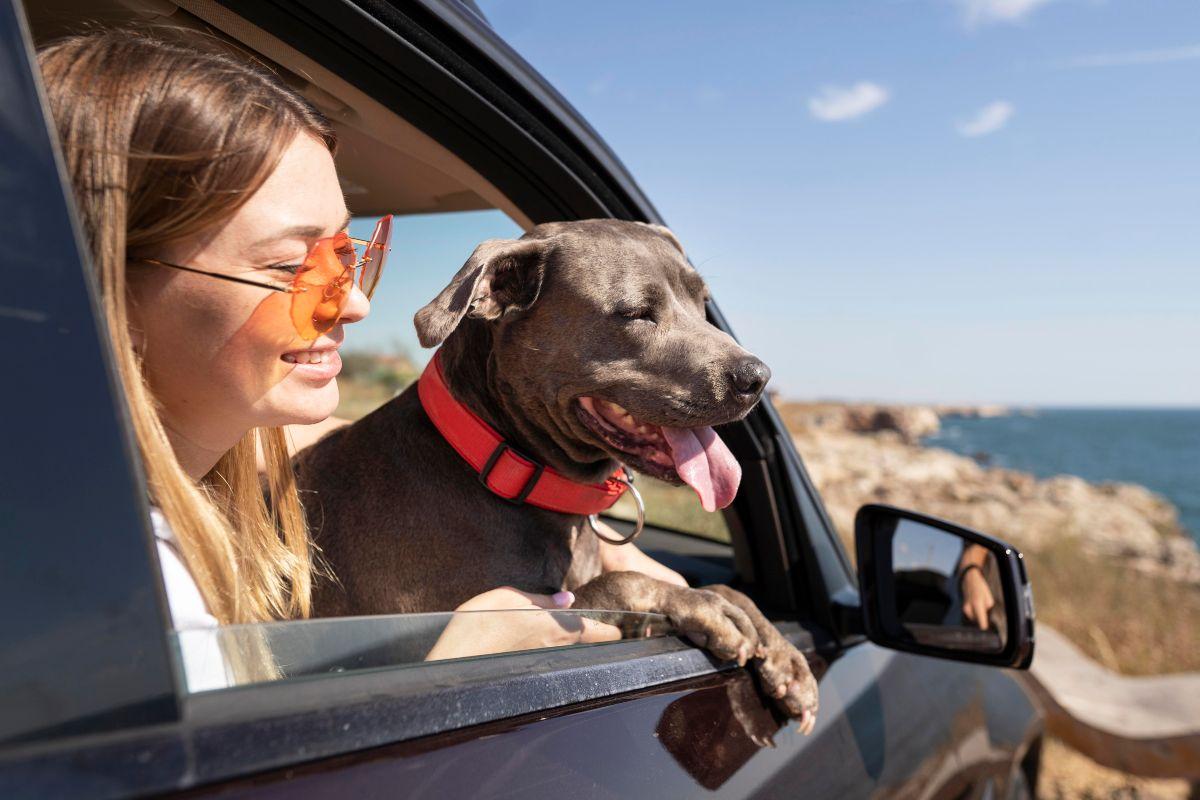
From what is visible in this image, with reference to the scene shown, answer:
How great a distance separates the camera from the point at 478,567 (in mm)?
2264

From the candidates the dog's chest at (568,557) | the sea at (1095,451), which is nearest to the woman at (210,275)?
the dog's chest at (568,557)

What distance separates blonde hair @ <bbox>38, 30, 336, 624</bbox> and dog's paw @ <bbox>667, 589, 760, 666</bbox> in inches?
30.2

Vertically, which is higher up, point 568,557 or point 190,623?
point 190,623

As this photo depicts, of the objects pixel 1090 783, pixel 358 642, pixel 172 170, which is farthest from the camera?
pixel 1090 783

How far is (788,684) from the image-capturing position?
1.96m

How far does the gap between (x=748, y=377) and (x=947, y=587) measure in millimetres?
817

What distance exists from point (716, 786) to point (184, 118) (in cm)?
131

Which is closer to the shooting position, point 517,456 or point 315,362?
point 315,362

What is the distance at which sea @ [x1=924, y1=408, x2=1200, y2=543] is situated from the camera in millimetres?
70750

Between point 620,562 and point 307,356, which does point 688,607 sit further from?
point 307,356

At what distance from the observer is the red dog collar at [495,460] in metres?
2.30

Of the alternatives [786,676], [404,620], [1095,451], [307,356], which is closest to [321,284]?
[307,356]

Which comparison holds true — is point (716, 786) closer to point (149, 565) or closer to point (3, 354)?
point (149, 565)

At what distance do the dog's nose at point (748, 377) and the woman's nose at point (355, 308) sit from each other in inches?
35.1
